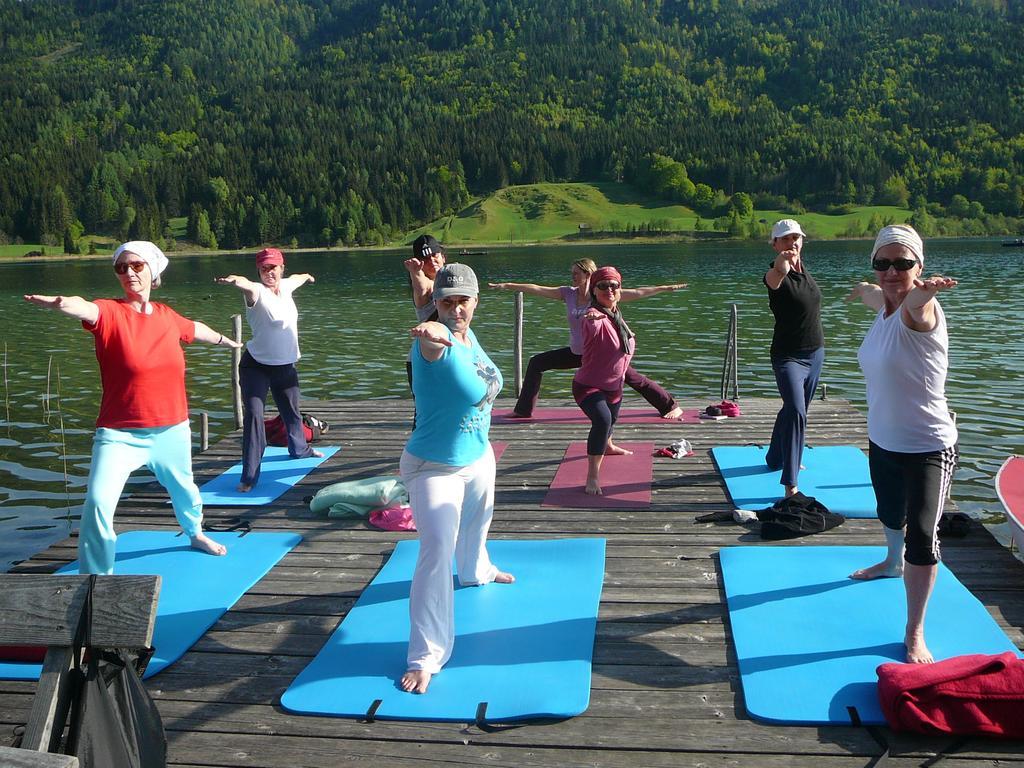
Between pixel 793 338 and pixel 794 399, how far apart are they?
55cm

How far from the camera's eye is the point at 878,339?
487cm

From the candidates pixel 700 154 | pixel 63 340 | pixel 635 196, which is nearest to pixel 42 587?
pixel 63 340

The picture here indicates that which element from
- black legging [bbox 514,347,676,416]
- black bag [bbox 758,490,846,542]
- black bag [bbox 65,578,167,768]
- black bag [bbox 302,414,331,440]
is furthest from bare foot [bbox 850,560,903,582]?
black bag [bbox 302,414,331,440]

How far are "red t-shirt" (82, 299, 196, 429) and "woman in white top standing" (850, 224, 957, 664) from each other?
425cm

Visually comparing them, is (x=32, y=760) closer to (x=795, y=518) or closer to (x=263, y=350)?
(x=795, y=518)

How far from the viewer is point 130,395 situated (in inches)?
231

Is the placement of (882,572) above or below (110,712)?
below

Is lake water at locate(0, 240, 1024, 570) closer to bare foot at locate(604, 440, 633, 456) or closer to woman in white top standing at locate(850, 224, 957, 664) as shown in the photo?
bare foot at locate(604, 440, 633, 456)

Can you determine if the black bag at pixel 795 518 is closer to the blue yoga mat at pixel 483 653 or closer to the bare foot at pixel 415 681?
the blue yoga mat at pixel 483 653

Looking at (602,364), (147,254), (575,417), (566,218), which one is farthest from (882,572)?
(566,218)

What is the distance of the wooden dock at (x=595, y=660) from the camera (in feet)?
13.4

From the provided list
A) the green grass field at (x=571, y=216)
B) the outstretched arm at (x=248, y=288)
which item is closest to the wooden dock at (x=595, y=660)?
the outstretched arm at (x=248, y=288)

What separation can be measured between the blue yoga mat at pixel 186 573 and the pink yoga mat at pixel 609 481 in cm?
249

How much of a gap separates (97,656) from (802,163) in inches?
7252
